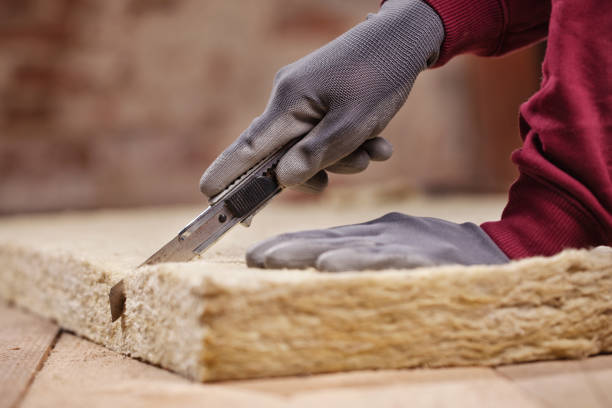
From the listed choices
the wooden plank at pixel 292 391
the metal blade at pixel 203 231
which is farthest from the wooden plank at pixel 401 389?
the metal blade at pixel 203 231

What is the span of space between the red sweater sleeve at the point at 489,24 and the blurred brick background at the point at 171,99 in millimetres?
1688

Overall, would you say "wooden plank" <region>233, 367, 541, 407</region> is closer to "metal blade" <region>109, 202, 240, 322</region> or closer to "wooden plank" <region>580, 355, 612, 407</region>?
"wooden plank" <region>580, 355, 612, 407</region>

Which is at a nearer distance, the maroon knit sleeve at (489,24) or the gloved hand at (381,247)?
the gloved hand at (381,247)

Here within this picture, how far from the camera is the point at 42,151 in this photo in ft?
8.49

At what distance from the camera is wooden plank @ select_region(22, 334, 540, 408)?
0.58 m

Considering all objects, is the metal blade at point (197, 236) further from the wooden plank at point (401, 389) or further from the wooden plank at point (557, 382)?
the wooden plank at point (557, 382)

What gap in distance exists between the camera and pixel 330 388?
0.62 m

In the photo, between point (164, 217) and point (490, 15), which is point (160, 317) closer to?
point (490, 15)

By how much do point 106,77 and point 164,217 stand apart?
0.82 metres

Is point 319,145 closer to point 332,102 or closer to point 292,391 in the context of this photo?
point 332,102

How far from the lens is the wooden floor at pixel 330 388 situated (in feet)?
1.92

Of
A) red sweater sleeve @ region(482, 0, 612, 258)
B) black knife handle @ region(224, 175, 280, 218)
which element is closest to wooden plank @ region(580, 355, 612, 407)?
red sweater sleeve @ region(482, 0, 612, 258)

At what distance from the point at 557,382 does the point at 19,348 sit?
72cm

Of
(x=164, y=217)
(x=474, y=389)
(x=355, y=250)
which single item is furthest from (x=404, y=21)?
(x=164, y=217)
